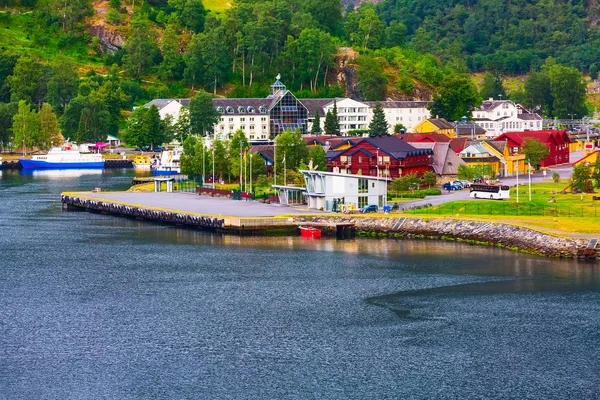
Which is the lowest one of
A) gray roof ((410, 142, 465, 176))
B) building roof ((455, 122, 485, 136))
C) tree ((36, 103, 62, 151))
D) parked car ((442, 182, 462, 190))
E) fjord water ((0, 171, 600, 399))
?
fjord water ((0, 171, 600, 399))

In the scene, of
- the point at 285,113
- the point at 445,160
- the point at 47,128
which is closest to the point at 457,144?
the point at 445,160

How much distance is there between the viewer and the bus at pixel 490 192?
96938 mm

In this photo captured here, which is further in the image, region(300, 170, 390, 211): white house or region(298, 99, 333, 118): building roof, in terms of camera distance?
region(298, 99, 333, 118): building roof

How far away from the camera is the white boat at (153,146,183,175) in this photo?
154 m

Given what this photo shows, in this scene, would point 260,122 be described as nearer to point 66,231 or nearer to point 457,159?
point 457,159

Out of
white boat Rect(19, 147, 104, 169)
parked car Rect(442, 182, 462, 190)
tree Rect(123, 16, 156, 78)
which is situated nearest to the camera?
parked car Rect(442, 182, 462, 190)

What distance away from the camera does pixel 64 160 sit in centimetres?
17200

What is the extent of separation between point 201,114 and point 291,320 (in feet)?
358

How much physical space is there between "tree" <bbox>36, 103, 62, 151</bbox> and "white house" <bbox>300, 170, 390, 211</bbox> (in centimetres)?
9111

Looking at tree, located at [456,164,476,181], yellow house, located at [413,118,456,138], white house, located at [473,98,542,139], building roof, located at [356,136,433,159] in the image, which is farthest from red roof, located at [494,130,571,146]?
white house, located at [473,98,542,139]

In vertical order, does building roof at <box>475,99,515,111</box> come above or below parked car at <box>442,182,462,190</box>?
above

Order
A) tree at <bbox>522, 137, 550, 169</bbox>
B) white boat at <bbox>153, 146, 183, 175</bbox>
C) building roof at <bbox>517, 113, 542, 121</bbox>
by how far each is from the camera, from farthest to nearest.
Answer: building roof at <bbox>517, 113, 542, 121</bbox> < white boat at <bbox>153, 146, 183, 175</bbox> < tree at <bbox>522, 137, 550, 169</bbox>

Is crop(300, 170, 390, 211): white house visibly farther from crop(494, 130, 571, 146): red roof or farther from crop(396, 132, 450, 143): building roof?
crop(494, 130, 571, 146): red roof

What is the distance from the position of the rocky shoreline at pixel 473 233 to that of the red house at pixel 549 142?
49000 mm
